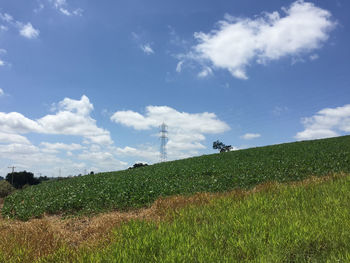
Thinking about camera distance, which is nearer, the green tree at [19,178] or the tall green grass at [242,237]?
the tall green grass at [242,237]

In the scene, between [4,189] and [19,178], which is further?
[19,178]

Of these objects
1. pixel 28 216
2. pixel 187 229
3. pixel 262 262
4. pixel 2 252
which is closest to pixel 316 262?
pixel 262 262

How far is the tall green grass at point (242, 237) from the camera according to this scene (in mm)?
4391

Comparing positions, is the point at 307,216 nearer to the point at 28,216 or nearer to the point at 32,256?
the point at 32,256

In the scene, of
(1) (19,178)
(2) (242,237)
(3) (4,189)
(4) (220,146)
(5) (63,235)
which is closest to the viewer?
(2) (242,237)

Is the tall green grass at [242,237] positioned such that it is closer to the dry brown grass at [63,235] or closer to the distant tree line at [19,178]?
the dry brown grass at [63,235]

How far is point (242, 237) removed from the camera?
503cm

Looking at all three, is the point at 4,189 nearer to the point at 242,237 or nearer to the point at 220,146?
the point at 242,237

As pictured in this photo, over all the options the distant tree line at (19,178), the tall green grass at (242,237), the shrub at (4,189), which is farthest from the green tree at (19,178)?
the tall green grass at (242,237)

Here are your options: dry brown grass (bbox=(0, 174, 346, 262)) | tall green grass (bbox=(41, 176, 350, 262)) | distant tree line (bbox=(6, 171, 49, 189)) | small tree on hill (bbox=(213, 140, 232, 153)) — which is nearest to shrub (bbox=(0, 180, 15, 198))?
dry brown grass (bbox=(0, 174, 346, 262))

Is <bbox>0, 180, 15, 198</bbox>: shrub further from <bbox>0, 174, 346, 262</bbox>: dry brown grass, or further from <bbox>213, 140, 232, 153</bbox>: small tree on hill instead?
<bbox>213, 140, 232, 153</bbox>: small tree on hill

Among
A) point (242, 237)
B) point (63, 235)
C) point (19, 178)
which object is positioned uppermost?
point (19, 178)

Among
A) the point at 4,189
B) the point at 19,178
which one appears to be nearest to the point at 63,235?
the point at 4,189

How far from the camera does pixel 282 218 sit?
5805mm
